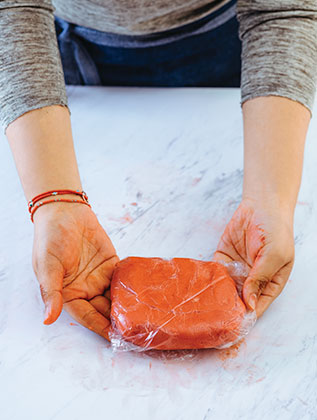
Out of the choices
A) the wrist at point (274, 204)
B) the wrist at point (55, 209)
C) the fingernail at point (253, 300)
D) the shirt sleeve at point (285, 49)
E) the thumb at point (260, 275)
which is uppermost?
the shirt sleeve at point (285, 49)

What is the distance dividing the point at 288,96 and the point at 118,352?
0.61m

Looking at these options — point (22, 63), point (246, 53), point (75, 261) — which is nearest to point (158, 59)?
point (246, 53)

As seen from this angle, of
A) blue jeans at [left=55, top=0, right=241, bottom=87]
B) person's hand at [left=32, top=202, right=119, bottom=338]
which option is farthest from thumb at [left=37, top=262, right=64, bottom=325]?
blue jeans at [left=55, top=0, right=241, bottom=87]

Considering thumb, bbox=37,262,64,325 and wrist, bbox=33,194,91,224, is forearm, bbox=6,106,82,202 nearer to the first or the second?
wrist, bbox=33,194,91,224

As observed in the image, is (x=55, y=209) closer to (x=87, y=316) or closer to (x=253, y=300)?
(x=87, y=316)

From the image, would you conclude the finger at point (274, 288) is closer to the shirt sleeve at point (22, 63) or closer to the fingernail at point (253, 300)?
the fingernail at point (253, 300)

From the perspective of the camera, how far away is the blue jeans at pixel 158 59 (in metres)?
1.26

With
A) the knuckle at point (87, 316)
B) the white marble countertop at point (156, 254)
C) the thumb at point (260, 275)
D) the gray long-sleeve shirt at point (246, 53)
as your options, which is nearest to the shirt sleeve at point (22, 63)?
the gray long-sleeve shirt at point (246, 53)

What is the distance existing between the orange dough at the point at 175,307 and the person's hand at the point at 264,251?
5 centimetres

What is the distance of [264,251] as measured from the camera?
2.74ft

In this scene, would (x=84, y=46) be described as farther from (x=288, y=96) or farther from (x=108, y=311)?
(x=108, y=311)

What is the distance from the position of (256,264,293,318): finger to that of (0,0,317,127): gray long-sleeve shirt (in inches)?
14.2

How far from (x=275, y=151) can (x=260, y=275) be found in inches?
10.2

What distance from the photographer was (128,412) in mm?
703
